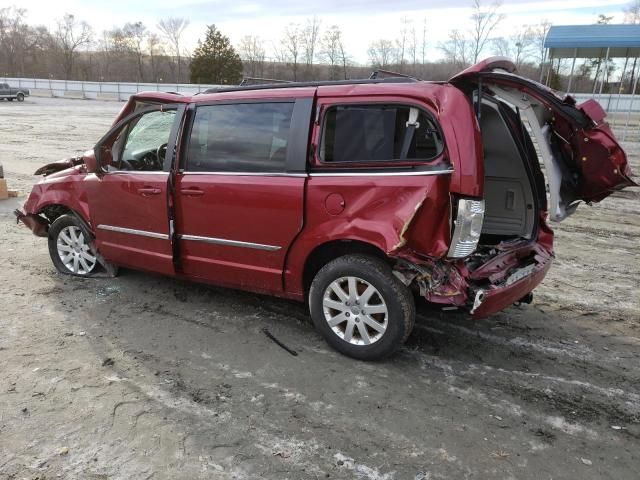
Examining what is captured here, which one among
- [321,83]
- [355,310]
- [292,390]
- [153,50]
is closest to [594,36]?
[321,83]

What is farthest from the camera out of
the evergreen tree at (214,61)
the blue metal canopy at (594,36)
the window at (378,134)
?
the evergreen tree at (214,61)

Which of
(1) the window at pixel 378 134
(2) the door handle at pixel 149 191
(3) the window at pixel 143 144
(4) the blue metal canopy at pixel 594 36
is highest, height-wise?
(4) the blue metal canopy at pixel 594 36

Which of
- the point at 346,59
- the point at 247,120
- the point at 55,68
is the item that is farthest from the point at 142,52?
the point at 247,120

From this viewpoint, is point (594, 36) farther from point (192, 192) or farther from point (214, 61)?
point (214, 61)

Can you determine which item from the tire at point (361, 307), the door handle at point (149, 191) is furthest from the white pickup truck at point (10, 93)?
the tire at point (361, 307)

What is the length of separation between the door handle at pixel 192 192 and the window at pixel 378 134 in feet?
3.71

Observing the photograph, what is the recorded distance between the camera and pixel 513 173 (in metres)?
4.44

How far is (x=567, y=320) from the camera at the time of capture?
15.0 feet

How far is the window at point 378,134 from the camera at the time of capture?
11.5 feet

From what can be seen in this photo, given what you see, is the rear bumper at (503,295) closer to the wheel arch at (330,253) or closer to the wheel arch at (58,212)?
the wheel arch at (330,253)

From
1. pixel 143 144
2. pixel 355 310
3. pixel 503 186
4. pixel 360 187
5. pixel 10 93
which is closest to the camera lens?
pixel 360 187

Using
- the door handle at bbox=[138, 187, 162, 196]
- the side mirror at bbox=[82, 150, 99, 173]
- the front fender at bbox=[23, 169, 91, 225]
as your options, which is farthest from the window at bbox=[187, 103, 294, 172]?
the front fender at bbox=[23, 169, 91, 225]

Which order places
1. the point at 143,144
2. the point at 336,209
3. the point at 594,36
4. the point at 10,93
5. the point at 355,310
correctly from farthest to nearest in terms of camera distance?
1. the point at 10,93
2. the point at 594,36
3. the point at 143,144
4. the point at 355,310
5. the point at 336,209

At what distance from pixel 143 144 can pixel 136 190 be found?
521mm
